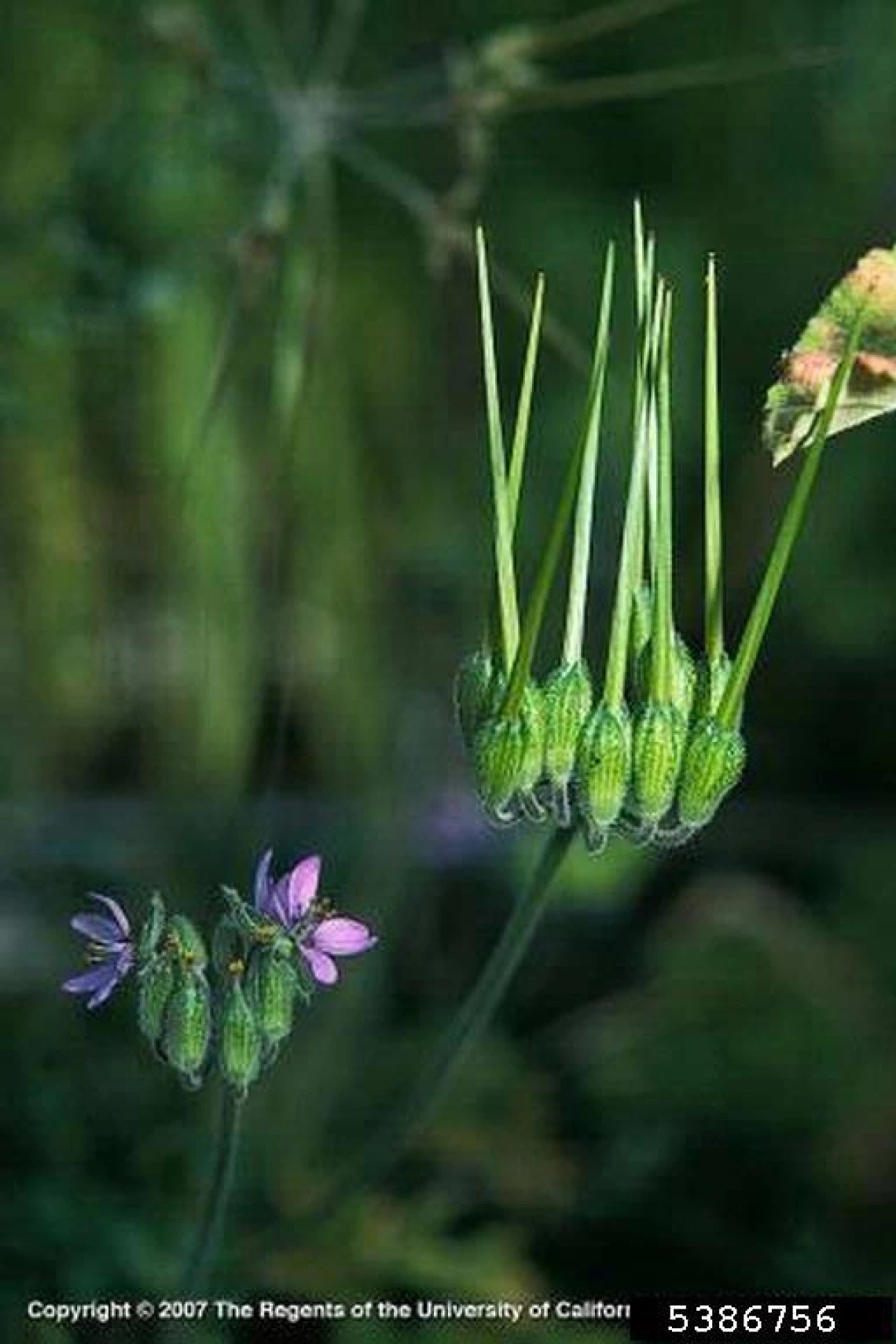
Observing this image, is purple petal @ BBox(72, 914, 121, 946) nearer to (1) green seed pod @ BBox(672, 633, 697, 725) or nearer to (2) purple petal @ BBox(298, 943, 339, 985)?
(2) purple petal @ BBox(298, 943, 339, 985)

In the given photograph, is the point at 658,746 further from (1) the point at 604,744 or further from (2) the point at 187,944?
(2) the point at 187,944

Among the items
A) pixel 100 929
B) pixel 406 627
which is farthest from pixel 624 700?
pixel 406 627

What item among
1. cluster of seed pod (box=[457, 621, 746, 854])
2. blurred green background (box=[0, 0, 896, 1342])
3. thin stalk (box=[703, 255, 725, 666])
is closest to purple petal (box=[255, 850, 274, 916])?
cluster of seed pod (box=[457, 621, 746, 854])

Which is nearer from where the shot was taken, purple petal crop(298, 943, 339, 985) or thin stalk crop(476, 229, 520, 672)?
thin stalk crop(476, 229, 520, 672)

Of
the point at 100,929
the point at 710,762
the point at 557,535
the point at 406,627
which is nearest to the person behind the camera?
the point at 557,535

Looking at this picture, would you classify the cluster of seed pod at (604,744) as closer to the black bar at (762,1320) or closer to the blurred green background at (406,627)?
the blurred green background at (406,627)

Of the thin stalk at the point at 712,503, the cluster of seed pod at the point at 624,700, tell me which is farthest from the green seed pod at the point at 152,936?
the thin stalk at the point at 712,503

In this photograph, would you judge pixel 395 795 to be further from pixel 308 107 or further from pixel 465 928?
pixel 308 107

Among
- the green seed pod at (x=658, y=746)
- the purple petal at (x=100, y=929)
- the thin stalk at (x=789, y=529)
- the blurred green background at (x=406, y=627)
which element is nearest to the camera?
the thin stalk at (x=789, y=529)
